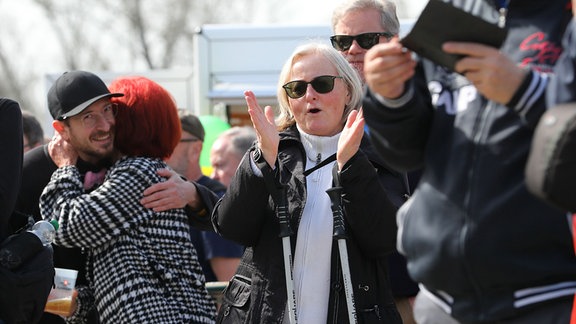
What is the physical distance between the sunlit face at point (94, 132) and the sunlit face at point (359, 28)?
3.68ft

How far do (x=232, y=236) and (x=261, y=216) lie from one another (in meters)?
0.14

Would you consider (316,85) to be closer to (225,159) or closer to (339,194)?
(339,194)

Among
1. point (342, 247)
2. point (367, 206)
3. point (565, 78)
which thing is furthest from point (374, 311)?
point (565, 78)

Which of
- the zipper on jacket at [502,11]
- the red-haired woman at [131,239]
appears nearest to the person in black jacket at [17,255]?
the red-haired woman at [131,239]

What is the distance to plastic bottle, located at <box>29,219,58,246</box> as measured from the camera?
3.90 meters

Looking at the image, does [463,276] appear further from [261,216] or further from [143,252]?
[143,252]

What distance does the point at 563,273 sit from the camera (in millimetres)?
2275

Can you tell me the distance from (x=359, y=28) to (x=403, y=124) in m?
2.05

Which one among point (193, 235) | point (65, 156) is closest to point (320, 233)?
point (65, 156)

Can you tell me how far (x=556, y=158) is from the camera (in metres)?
2.08

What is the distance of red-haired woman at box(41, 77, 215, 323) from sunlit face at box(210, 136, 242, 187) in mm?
2571

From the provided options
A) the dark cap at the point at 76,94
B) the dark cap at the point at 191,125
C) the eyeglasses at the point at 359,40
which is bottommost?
the dark cap at the point at 191,125

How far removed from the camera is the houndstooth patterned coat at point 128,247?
4.10 m

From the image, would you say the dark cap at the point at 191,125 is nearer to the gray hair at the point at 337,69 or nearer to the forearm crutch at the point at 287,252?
the gray hair at the point at 337,69
